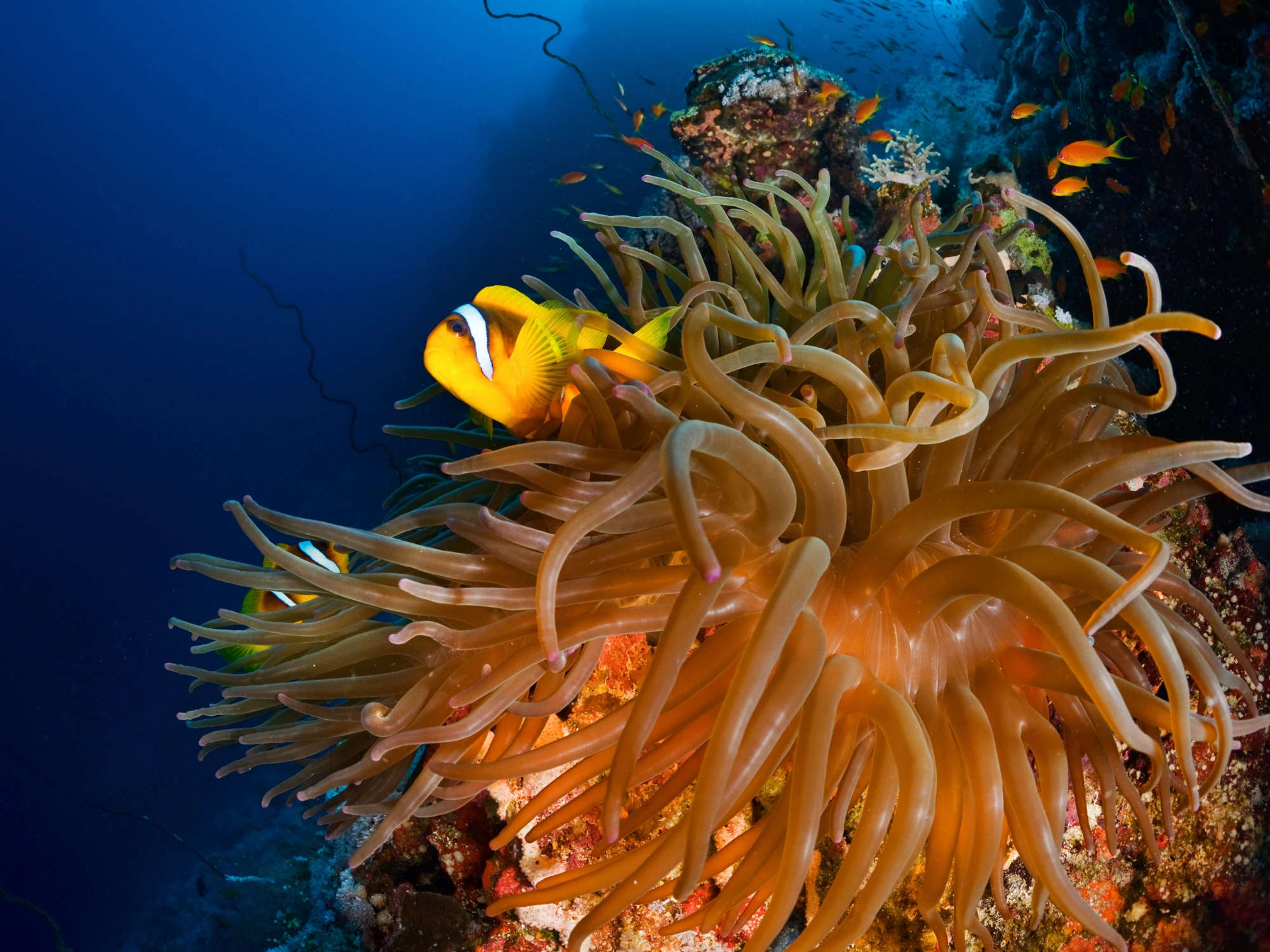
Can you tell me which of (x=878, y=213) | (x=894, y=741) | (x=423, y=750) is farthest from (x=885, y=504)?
(x=878, y=213)

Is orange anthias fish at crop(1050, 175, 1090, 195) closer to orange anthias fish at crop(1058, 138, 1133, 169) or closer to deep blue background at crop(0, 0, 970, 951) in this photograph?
orange anthias fish at crop(1058, 138, 1133, 169)

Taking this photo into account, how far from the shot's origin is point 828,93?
11.5ft

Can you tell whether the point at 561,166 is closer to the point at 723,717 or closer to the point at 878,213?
the point at 878,213

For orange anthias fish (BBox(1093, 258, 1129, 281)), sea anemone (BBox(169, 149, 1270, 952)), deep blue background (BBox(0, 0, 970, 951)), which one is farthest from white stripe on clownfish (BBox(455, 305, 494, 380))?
deep blue background (BBox(0, 0, 970, 951))

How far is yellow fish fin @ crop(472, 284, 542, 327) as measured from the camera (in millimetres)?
1554

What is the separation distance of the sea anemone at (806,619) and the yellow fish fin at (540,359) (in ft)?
0.46

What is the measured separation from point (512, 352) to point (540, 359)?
0.06 metres

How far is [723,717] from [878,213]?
258 centimetres

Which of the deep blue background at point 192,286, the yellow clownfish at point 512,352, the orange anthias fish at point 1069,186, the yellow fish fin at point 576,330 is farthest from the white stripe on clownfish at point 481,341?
the deep blue background at point 192,286

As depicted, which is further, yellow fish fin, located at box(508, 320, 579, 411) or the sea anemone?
yellow fish fin, located at box(508, 320, 579, 411)

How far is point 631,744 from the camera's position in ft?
2.87

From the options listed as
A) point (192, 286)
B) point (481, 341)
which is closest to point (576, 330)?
point (481, 341)

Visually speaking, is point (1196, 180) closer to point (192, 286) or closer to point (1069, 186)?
point (1069, 186)

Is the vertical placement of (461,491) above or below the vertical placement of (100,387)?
above
